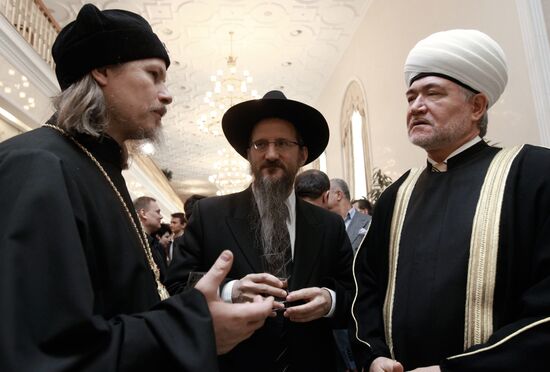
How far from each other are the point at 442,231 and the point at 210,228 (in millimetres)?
1027

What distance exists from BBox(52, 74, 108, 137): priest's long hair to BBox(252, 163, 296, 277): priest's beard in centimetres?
93

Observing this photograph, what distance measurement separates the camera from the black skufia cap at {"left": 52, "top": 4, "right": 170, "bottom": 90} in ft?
4.47

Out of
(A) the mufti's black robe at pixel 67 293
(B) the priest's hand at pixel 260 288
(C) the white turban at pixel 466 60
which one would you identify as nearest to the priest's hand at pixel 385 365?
(B) the priest's hand at pixel 260 288

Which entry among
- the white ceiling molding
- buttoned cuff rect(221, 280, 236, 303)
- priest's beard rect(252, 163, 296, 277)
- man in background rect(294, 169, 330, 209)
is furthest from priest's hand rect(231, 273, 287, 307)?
the white ceiling molding

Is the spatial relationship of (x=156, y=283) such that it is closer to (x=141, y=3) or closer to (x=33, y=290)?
(x=33, y=290)

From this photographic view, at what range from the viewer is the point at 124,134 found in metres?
1.47

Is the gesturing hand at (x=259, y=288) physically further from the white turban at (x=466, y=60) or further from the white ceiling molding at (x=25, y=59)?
the white ceiling molding at (x=25, y=59)

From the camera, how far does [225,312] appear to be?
106 cm

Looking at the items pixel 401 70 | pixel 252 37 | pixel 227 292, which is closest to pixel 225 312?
pixel 227 292

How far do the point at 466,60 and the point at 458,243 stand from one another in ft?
2.52

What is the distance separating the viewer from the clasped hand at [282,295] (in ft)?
4.85

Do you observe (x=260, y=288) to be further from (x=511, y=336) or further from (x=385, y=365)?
(x=511, y=336)

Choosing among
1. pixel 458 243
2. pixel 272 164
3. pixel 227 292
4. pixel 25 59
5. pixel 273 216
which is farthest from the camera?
pixel 25 59

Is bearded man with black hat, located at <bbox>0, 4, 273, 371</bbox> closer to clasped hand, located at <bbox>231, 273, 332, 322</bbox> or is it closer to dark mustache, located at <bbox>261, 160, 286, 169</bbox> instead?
clasped hand, located at <bbox>231, 273, 332, 322</bbox>
